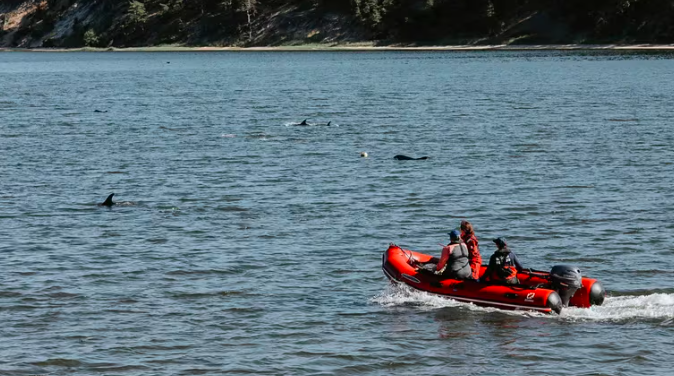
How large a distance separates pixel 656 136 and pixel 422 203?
897 inches

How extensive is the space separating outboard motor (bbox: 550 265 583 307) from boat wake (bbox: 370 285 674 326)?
0.42 meters

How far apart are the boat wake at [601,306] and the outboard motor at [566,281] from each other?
423 millimetres

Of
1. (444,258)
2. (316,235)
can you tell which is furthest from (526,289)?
(316,235)

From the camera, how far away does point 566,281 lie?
22.1m

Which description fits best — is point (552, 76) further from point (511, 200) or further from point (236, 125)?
point (511, 200)

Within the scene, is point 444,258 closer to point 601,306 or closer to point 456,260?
point 456,260

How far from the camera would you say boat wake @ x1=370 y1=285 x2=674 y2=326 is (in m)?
22.3

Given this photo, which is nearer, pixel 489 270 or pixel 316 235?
pixel 489 270

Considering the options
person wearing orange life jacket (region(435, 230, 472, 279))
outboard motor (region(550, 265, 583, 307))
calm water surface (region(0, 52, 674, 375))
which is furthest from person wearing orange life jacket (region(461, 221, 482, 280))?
outboard motor (region(550, 265, 583, 307))

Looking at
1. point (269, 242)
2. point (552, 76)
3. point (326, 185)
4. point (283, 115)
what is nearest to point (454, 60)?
point (552, 76)

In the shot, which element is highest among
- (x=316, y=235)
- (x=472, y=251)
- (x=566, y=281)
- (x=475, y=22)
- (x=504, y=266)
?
(x=475, y=22)

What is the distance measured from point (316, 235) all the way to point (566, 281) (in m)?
9.75

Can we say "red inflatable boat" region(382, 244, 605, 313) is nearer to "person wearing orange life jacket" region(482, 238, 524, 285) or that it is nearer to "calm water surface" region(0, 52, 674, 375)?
"person wearing orange life jacket" region(482, 238, 524, 285)

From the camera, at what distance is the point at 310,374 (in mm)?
19078
